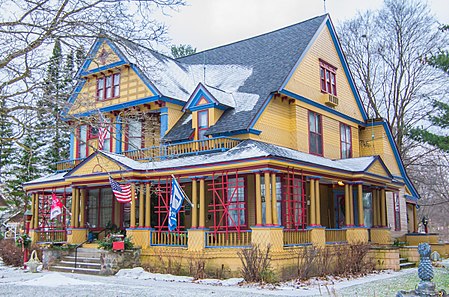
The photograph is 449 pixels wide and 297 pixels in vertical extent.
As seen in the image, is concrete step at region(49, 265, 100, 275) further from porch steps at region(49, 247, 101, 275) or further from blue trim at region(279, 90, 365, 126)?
blue trim at region(279, 90, 365, 126)

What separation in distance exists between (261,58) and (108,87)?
24.8 feet

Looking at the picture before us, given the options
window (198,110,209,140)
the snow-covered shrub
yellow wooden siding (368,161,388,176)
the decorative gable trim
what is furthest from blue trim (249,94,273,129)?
the snow-covered shrub

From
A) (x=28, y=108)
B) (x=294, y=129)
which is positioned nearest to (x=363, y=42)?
(x=294, y=129)

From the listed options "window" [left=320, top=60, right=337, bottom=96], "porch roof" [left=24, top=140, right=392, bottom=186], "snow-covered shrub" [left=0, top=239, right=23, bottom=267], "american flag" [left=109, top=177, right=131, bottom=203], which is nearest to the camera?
"porch roof" [left=24, top=140, right=392, bottom=186]

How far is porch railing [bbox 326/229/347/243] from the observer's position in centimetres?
1947

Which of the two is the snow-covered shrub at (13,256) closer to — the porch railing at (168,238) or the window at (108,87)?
the porch railing at (168,238)

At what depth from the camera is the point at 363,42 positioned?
116ft

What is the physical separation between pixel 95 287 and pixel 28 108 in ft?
21.9

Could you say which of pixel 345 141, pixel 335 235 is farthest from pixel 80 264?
pixel 345 141

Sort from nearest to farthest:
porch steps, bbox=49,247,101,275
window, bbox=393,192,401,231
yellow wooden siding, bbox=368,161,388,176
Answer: porch steps, bbox=49,247,101,275 → yellow wooden siding, bbox=368,161,388,176 → window, bbox=393,192,401,231

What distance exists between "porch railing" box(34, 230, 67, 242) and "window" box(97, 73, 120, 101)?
653 centimetres

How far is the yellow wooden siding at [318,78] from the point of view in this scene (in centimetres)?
2200

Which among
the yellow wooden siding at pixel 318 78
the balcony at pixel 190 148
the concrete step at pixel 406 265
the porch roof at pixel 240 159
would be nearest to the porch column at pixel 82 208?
the porch roof at pixel 240 159

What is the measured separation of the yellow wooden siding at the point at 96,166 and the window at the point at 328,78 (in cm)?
1041
